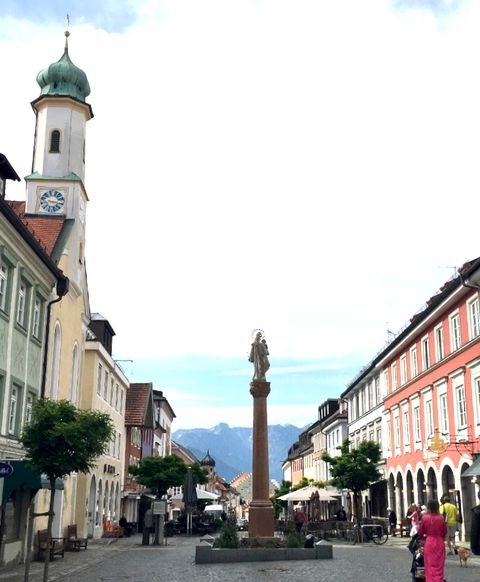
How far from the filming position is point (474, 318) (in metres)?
30.8

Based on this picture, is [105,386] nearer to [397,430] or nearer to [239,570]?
[397,430]

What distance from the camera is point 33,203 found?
113 ft

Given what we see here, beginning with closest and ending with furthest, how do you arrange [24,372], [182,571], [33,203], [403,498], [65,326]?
[182,571] → [24,372] → [65,326] → [33,203] → [403,498]

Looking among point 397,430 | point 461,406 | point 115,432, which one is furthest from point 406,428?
point 115,432

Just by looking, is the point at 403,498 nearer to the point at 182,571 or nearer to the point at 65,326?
the point at 65,326

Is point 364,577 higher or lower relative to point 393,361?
lower

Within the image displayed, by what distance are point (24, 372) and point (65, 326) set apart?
22.5 ft

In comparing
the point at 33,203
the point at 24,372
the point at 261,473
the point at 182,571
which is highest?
the point at 33,203

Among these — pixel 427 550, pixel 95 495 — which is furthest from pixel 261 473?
pixel 95 495

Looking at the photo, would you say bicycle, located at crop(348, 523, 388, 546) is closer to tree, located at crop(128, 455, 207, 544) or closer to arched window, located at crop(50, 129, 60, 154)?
tree, located at crop(128, 455, 207, 544)

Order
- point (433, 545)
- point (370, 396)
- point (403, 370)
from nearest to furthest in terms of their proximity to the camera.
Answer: point (433, 545), point (403, 370), point (370, 396)

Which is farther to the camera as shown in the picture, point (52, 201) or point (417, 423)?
point (417, 423)

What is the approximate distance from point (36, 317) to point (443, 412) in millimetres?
19251

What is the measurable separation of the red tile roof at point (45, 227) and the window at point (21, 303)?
5.58m
